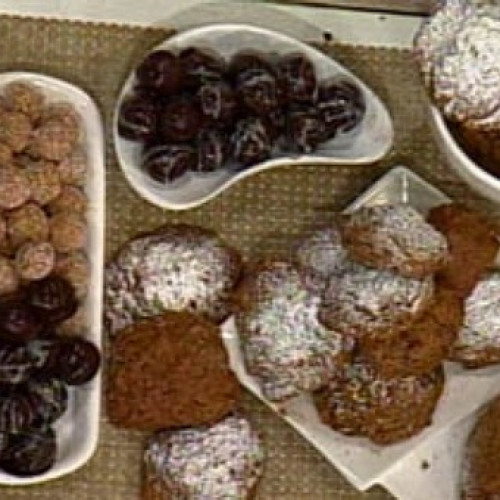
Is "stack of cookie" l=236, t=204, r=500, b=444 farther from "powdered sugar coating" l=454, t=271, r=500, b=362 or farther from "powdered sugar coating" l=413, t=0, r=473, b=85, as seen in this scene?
"powdered sugar coating" l=413, t=0, r=473, b=85

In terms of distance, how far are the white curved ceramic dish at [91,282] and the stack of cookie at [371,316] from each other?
104 mm

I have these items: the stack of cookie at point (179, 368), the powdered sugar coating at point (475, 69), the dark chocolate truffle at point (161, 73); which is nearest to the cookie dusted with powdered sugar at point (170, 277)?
the stack of cookie at point (179, 368)

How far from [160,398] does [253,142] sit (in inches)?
7.3

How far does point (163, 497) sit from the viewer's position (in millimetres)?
1232

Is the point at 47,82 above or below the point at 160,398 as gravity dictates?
above

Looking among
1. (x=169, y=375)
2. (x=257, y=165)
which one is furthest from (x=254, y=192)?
(x=169, y=375)

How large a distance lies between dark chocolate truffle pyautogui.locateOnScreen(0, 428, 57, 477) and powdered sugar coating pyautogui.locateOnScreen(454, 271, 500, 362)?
297 mm

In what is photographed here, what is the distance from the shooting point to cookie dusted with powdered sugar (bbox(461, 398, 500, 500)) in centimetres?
124

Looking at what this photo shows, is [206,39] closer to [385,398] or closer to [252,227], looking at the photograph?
[252,227]

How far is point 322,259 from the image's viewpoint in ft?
4.04

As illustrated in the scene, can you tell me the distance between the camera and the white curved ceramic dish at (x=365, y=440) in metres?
1.26

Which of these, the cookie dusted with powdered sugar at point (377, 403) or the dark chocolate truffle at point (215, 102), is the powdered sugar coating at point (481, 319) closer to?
the cookie dusted with powdered sugar at point (377, 403)

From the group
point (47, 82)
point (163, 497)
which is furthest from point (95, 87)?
point (163, 497)

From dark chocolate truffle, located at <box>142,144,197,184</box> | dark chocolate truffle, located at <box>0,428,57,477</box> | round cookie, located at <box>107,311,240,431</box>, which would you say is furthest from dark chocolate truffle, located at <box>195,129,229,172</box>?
dark chocolate truffle, located at <box>0,428,57,477</box>
